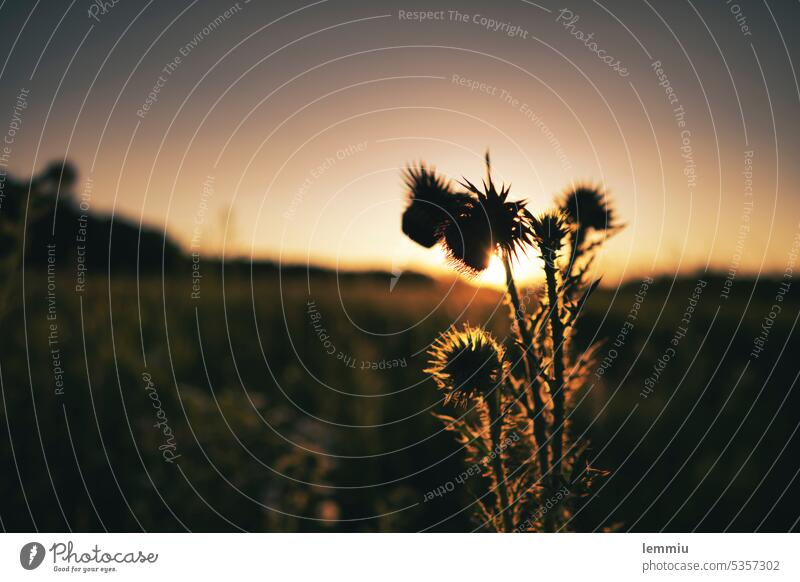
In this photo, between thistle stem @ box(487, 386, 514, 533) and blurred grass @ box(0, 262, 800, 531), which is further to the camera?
blurred grass @ box(0, 262, 800, 531)

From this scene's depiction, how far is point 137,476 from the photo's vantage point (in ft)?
11.0

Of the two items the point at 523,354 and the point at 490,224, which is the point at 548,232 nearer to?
the point at 490,224

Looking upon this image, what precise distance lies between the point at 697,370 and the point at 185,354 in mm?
4341

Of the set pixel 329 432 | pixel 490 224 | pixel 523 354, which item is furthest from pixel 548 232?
pixel 329 432

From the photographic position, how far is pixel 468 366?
1.03 meters

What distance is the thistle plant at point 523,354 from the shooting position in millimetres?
→ 899

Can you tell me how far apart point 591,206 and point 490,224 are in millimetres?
485

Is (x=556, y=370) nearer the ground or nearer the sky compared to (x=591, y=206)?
nearer the ground
